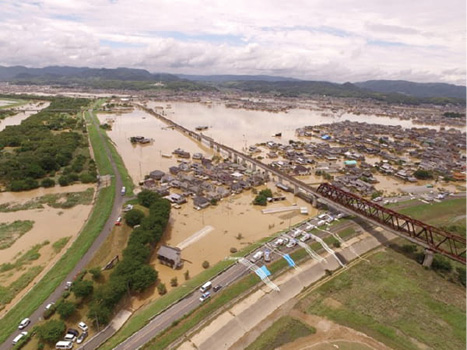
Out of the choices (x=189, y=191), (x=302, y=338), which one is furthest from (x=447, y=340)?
(x=189, y=191)

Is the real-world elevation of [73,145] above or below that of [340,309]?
above

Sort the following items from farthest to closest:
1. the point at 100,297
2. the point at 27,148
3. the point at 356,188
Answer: the point at 27,148, the point at 356,188, the point at 100,297

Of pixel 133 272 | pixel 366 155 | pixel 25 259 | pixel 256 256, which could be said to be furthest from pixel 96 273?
pixel 366 155

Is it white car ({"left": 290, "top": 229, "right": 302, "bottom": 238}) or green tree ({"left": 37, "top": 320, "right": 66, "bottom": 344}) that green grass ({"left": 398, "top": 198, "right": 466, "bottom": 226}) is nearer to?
white car ({"left": 290, "top": 229, "right": 302, "bottom": 238})

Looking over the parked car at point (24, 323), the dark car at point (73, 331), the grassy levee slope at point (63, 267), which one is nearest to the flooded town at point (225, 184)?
the grassy levee slope at point (63, 267)

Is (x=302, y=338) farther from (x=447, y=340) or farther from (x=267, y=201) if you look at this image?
(x=267, y=201)

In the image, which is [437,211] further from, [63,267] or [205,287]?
[63,267]

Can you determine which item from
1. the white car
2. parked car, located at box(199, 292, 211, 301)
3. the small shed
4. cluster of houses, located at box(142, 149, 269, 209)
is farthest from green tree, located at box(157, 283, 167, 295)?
cluster of houses, located at box(142, 149, 269, 209)
